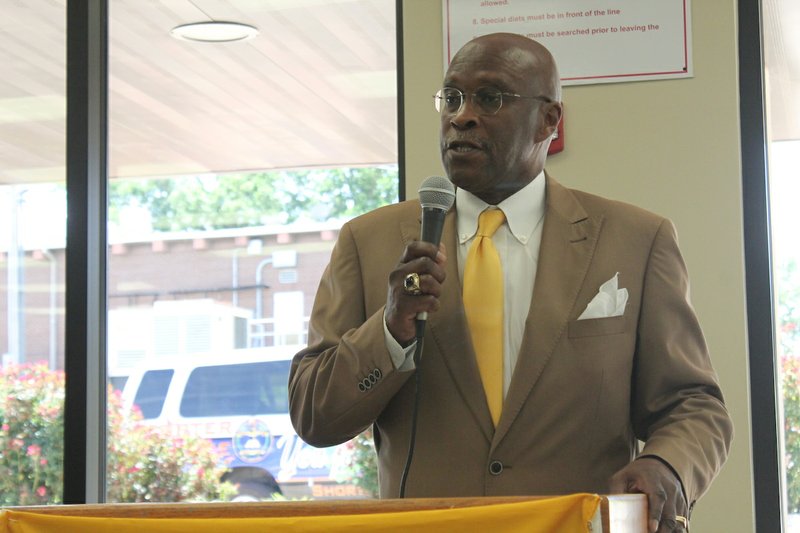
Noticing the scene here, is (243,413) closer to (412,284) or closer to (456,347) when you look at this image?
(456,347)

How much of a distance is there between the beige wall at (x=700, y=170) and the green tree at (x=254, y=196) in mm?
691

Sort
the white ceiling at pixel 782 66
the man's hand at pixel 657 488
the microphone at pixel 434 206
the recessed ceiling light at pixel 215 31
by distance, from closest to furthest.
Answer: the man's hand at pixel 657 488
the microphone at pixel 434 206
the white ceiling at pixel 782 66
the recessed ceiling light at pixel 215 31

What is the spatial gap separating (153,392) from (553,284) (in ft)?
6.84

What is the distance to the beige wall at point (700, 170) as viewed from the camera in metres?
2.97

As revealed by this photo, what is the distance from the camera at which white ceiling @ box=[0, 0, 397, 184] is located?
11.8 feet

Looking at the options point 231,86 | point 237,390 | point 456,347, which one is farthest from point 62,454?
point 456,347

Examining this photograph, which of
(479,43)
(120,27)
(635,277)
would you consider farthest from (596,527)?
(120,27)

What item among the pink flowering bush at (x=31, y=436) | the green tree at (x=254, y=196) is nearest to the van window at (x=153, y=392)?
the pink flowering bush at (x=31, y=436)

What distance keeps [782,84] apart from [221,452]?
2.13m

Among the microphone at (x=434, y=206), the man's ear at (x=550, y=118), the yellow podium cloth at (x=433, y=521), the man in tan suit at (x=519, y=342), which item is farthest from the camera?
the man's ear at (x=550, y=118)

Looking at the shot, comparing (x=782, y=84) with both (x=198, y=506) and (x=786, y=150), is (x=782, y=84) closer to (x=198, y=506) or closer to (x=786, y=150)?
(x=786, y=150)

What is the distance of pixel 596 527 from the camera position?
135 cm

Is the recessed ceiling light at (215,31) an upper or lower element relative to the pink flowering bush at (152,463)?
upper

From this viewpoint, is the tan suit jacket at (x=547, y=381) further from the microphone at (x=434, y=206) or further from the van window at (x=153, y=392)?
the van window at (x=153, y=392)
